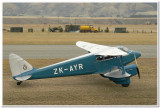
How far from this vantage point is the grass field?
46.3ft

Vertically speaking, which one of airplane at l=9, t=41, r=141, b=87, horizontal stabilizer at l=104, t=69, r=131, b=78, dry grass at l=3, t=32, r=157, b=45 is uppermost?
airplane at l=9, t=41, r=141, b=87

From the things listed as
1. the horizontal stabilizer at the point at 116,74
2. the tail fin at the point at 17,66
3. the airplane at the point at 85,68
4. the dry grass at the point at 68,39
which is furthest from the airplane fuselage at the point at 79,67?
the dry grass at the point at 68,39

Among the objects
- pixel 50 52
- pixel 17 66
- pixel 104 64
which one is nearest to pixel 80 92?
pixel 104 64

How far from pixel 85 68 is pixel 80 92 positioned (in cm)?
176

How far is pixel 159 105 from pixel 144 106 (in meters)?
1.01

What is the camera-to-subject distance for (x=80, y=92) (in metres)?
15.7

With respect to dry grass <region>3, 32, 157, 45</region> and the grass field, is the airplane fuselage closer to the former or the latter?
the grass field

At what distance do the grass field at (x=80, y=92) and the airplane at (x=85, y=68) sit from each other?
84 cm

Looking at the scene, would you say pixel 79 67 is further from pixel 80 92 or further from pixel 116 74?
pixel 116 74

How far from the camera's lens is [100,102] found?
1402cm

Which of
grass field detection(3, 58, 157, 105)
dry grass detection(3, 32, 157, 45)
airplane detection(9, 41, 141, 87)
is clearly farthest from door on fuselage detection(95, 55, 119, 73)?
dry grass detection(3, 32, 157, 45)

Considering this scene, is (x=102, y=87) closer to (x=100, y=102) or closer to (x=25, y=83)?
(x=100, y=102)

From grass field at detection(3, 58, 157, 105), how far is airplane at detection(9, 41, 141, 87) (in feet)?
2.75

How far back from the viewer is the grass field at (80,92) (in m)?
14.1
